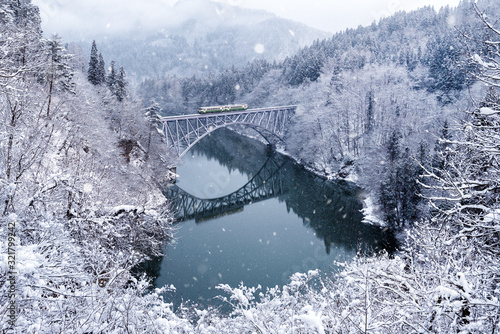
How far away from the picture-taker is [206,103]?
307 ft

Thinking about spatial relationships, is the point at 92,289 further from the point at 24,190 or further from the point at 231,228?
the point at 231,228

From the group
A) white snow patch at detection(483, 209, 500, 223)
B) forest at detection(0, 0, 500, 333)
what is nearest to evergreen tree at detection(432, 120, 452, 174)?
forest at detection(0, 0, 500, 333)

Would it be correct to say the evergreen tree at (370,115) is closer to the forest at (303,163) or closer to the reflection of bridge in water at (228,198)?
the forest at (303,163)

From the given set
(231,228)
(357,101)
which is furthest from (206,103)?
(231,228)

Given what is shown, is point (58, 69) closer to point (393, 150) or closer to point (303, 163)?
point (393, 150)

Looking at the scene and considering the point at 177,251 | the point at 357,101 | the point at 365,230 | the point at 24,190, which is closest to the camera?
the point at 24,190

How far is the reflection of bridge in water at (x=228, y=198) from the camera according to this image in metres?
30.0

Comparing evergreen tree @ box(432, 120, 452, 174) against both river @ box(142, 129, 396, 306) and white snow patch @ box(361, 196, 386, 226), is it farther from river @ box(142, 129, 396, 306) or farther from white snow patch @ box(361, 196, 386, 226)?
white snow patch @ box(361, 196, 386, 226)

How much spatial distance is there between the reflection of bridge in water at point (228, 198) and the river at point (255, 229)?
0.33ft

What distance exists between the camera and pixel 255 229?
27.0 metres

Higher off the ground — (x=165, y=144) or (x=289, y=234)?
(x=165, y=144)

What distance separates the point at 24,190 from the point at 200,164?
40814mm

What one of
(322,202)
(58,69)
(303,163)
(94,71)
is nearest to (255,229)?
(322,202)

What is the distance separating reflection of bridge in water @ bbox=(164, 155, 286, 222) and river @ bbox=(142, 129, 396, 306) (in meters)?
0.10
